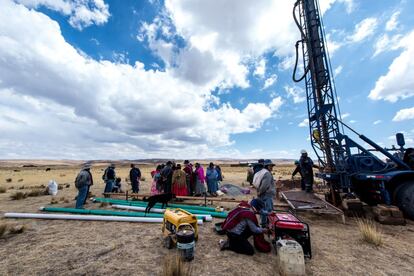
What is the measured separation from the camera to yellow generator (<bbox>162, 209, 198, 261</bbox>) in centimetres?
410

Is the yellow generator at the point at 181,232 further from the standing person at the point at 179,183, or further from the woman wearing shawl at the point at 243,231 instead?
the standing person at the point at 179,183

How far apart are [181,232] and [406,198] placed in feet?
25.8

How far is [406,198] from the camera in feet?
23.0

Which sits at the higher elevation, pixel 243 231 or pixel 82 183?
pixel 82 183

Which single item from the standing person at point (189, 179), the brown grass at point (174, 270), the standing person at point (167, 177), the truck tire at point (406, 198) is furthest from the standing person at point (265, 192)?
the standing person at point (189, 179)

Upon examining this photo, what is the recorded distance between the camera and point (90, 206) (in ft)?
30.2

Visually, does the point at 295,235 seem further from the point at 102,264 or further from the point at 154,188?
the point at 154,188

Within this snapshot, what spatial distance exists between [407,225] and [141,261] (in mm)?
8219

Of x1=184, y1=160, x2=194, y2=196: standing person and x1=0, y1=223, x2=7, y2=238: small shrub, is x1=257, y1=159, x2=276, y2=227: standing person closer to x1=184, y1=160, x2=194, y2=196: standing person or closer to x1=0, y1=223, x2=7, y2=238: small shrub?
x1=184, y1=160, x2=194, y2=196: standing person

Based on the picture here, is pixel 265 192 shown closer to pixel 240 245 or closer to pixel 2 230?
pixel 240 245

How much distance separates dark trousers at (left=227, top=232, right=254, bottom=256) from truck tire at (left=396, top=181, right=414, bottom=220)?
20.9ft

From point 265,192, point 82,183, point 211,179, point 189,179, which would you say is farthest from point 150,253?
point 211,179

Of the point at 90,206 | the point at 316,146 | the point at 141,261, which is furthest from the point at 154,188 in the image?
the point at 316,146

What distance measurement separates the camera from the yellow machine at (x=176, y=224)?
451 cm
